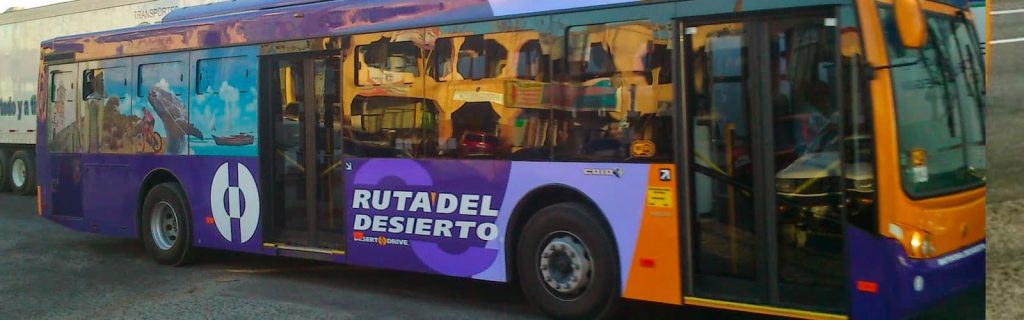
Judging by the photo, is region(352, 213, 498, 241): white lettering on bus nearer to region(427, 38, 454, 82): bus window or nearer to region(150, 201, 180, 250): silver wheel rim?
region(427, 38, 454, 82): bus window

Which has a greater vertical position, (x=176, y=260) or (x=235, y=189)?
(x=235, y=189)

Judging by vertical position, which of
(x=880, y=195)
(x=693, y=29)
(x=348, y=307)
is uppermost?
(x=693, y=29)

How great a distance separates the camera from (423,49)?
7.36 metres

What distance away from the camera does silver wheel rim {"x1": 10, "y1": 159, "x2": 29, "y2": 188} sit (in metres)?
19.9

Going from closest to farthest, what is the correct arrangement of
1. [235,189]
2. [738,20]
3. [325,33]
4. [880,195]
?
[880,195], [738,20], [325,33], [235,189]

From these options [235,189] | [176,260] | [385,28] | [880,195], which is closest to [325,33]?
[385,28]

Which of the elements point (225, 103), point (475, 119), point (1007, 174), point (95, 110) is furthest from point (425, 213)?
point (95, 110)

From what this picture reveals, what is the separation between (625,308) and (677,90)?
6.06 ft

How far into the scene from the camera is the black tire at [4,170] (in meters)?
20.4

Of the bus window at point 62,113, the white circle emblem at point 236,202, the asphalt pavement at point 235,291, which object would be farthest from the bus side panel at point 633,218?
the bus window at point 62,113

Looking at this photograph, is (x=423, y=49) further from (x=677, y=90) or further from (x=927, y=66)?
(x=927, y=66)

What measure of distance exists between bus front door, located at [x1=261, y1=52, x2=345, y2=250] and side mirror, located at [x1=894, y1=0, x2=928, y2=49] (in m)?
4.76

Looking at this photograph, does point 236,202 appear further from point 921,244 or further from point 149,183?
point 921,244

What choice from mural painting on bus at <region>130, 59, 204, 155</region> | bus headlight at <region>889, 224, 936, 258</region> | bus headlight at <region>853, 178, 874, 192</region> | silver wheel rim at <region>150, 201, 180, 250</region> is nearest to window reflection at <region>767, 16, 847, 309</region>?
bus headlight at <region>853, 178, 874, 192</region>
